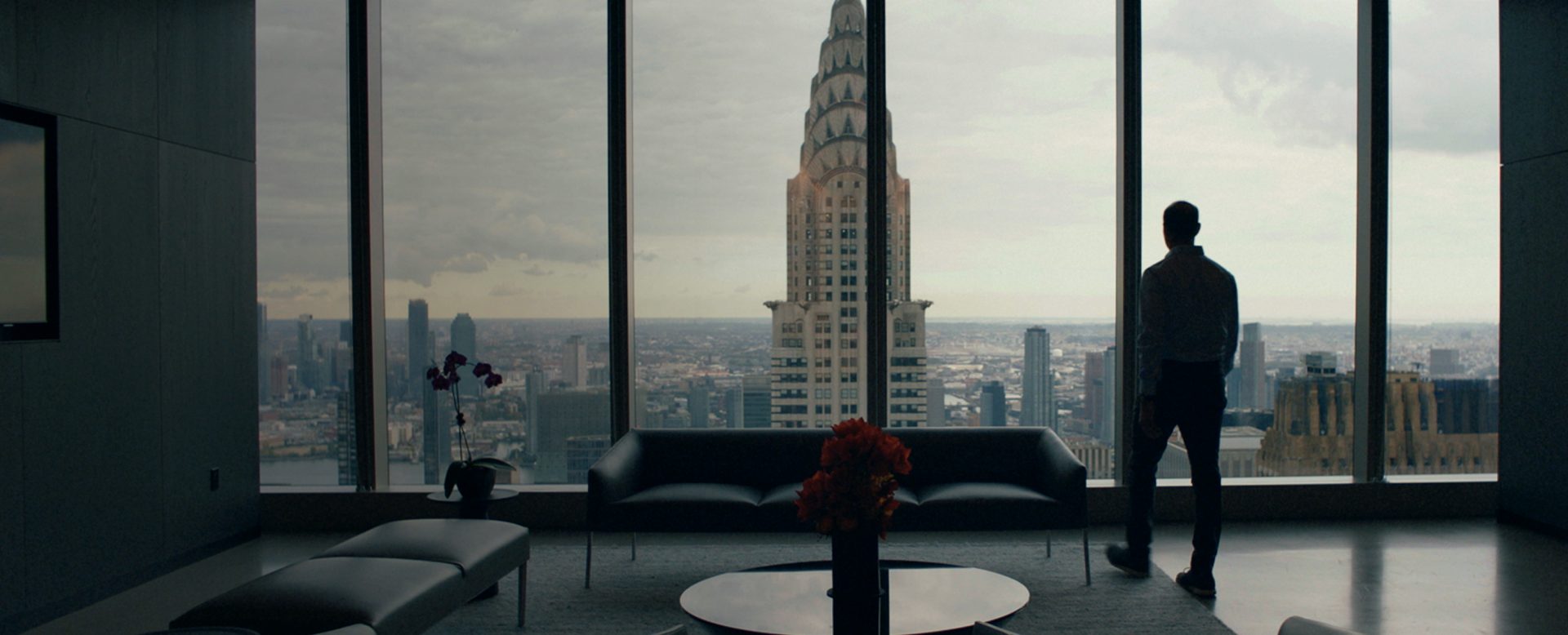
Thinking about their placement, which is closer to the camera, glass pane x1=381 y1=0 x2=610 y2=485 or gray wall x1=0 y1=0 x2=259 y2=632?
gray wall x1=0 y1=0 x2=259 y2=632

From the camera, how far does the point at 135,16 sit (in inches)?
182

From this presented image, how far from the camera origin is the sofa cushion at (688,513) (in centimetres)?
439

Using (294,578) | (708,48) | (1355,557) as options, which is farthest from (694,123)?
(1355,557)

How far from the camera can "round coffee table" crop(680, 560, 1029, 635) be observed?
3061 mm

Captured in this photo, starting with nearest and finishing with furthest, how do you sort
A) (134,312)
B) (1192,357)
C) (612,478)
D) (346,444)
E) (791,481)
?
1. (1192,357)
2. (612,478)
3. (134,312)
4. (791,481)
5. (346,444)

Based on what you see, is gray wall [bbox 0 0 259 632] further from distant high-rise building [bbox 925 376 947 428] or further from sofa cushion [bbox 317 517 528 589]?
distant high-rise building [bbox 925 376 947 428]

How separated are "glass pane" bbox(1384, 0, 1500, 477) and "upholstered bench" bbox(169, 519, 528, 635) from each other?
16.4ft

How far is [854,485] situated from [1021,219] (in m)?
3.23

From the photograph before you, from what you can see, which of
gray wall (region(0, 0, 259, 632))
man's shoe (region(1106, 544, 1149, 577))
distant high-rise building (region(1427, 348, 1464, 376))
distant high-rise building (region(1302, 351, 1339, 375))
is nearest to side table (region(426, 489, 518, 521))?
gray wall (region(0, 0, 259, 632))

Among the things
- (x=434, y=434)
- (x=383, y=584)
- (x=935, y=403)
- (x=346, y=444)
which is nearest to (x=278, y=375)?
(x=346, y=444)

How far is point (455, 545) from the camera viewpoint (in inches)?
139

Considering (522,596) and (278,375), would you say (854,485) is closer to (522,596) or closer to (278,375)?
(522,596)

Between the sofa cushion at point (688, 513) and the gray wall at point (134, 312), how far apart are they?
2.18m

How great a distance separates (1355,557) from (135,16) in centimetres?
618
